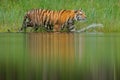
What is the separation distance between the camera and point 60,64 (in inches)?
481

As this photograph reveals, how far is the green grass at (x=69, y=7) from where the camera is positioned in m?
31.8

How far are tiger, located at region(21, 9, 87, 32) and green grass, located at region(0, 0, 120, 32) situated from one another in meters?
0.77

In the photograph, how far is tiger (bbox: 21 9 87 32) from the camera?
2975 centimetres

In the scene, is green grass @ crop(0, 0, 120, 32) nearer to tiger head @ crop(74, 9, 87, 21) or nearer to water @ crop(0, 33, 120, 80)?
A: tiger head @ crop(74, 9, 87, 21)

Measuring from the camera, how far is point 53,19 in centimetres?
3039

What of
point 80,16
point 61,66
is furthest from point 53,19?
point 61,66

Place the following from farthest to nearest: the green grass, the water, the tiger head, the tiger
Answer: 1. the green grass
2. the tiger head
3. the tiger
4. the water

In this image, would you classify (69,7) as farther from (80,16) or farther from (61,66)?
(61,66)

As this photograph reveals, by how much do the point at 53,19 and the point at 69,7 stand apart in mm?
2704

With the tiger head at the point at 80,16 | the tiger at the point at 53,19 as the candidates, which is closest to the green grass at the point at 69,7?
the tiger head at the point at 80,16

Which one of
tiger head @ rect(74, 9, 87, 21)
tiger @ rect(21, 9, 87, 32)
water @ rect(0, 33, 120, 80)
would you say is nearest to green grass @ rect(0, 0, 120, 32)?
tiger head @ rect(74, 9, 87, 21)

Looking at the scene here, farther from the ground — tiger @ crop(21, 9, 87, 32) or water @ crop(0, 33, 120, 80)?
tiger @ crop(21, 9, 87, 32)

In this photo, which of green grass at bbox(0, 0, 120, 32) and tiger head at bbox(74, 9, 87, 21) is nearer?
tiger head at bbox(74, 9, 87, 21)

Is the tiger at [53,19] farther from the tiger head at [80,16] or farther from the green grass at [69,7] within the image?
the green grass at [69,7]
